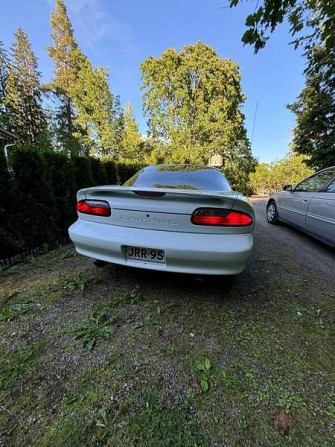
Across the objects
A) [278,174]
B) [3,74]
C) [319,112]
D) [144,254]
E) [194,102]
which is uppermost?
[3,74]

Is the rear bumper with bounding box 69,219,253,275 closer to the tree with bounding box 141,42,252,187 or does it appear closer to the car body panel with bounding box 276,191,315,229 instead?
the car body panel with bounding box 276,191,315,229

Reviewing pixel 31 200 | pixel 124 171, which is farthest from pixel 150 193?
pixel 124 171

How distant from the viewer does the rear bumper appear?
5.53 ft

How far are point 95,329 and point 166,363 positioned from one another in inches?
26.3

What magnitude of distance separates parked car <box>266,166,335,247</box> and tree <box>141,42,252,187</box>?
39.8ft

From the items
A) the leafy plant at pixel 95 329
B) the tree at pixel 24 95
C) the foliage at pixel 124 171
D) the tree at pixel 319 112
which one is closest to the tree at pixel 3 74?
the tree at pixel 24 95

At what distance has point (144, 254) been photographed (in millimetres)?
1838

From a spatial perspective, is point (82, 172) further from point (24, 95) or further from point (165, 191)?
point (24, 95)

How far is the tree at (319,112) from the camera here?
911cm

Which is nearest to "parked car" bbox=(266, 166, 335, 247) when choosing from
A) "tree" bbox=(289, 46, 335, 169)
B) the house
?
"tree" bbox=(289, 46, 335, 169)

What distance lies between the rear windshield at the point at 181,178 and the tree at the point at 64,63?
20.8m

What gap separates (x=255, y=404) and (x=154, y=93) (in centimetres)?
1897

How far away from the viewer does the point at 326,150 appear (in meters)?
9.16

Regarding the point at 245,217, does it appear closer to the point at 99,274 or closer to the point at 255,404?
the point at 255,404
